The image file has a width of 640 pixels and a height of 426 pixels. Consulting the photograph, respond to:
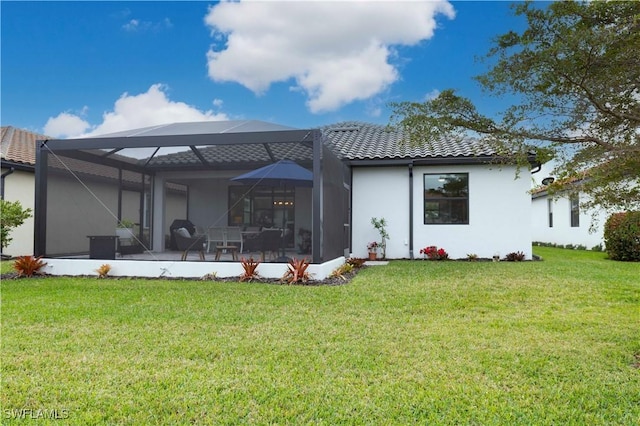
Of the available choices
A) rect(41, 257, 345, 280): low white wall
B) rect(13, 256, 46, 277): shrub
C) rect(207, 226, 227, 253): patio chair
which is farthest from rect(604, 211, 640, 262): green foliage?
rect(13, 256, 46, 277): shrub

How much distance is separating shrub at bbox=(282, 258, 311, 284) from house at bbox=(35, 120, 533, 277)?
3.37 ft

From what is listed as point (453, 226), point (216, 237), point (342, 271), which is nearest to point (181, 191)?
point (216, 237)

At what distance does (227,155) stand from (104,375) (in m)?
8.87

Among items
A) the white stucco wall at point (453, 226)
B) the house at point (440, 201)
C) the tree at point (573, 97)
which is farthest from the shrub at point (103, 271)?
the tree at point (573, 97)

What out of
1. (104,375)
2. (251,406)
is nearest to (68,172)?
(104,375)

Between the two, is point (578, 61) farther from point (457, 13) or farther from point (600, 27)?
point (457, 13)

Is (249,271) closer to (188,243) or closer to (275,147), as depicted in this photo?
(188,243)

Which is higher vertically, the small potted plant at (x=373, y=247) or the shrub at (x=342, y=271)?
the small potted plant at (x=373, y=247)

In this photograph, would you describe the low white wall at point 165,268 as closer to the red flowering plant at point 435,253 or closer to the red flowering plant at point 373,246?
the red flowering plant at point 373,246

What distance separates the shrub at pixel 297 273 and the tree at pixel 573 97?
13.6 ft

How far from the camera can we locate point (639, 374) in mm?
3582

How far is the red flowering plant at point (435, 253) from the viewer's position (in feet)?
41.1

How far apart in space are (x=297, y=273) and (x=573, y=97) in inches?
208

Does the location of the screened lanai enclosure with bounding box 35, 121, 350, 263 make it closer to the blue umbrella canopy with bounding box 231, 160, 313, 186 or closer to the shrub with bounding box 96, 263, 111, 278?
the blue umbrella canopy with bounding box 231, 160, 313, 186
